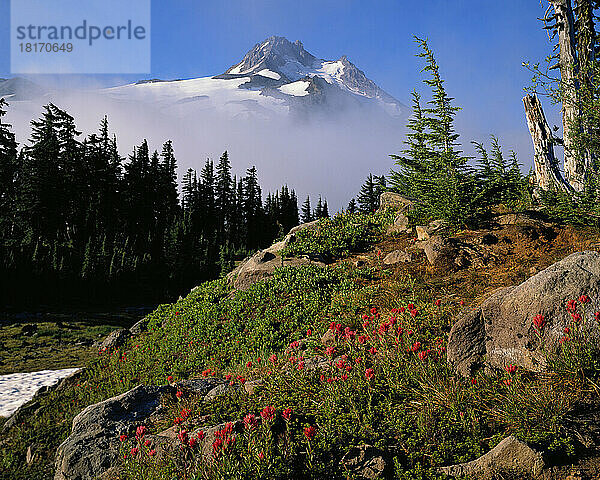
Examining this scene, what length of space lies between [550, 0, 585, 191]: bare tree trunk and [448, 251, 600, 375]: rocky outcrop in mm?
6201

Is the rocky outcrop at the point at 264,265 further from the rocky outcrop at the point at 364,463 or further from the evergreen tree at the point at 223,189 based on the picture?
the evergreen tree at the point at 223,189

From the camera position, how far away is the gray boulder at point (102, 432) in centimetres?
525

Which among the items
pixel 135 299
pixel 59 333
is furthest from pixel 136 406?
pixel 135 299

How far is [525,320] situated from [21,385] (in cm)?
1555

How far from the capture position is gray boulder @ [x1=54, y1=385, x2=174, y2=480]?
5.25 metres

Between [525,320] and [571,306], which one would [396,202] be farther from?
[571,306]

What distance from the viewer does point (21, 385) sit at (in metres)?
14.1

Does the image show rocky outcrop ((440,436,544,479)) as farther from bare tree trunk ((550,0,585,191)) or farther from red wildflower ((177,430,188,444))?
A: bare tree trunk ((550,0,585,191))

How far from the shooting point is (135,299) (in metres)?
38.0

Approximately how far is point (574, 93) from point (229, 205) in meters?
73.4

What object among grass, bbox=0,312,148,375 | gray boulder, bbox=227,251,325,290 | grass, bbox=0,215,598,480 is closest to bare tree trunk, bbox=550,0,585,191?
grass, bbox=0,215,598,480

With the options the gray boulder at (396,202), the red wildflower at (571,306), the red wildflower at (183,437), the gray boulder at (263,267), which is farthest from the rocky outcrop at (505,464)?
the gray boulder at (396,202)

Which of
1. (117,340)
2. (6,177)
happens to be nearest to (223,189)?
(6,177)

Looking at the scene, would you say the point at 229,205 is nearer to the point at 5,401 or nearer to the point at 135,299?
the point at 135,299
